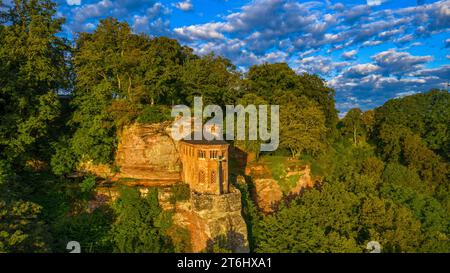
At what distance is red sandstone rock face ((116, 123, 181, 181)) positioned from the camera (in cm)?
3034

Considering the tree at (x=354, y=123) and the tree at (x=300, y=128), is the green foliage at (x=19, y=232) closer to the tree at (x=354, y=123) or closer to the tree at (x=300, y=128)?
the tree at (x=300, y=128)

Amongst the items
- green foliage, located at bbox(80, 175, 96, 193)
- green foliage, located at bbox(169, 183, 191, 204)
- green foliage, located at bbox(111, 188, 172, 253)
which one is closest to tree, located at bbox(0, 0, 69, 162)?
green foliage, located at bbox(80, 175, 96, 193)

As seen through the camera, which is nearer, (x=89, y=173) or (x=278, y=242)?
(x=278, y=242)

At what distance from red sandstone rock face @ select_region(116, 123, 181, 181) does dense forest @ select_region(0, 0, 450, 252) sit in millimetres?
1444

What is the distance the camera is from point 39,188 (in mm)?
26766

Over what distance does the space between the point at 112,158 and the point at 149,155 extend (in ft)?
12.9

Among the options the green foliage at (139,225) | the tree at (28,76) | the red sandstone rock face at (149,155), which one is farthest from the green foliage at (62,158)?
the green foliage at (139,225)

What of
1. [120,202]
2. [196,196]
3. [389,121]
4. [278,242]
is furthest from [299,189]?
[389,121]

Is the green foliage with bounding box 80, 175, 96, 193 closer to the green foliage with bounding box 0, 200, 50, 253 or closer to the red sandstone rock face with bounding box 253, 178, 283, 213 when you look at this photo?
the green foliage with bounding box 0, 200, 50, 253

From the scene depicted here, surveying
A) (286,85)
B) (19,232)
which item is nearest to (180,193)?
(19,232)
